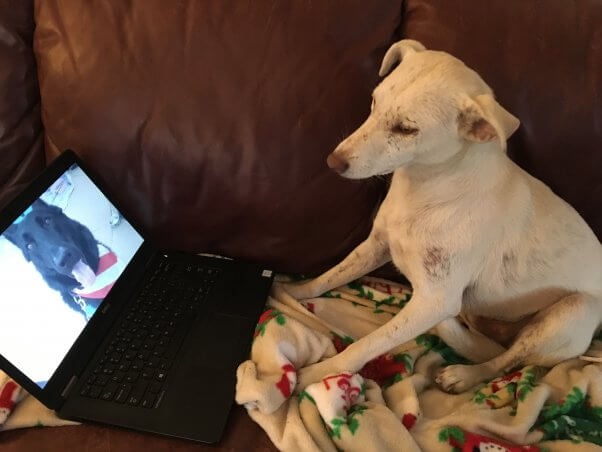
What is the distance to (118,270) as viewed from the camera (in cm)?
131

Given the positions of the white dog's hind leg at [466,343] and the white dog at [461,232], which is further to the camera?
the white dog's hind leg at [466,343]

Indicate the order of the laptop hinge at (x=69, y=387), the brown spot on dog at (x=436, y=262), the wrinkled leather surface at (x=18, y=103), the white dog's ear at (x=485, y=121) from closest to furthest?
the white dog's ear at (x=485, y=121) < the laptop hinge at (x=69, y=387) < the brown spot on dog at (x=436, y=262) < the wrinkled leather surface at (x=18, y=103)

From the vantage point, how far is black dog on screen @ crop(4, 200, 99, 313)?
3.59 ft

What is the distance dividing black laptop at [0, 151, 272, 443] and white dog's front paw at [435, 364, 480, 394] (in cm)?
45

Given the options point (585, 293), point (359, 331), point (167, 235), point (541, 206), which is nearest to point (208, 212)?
point (167, 235)

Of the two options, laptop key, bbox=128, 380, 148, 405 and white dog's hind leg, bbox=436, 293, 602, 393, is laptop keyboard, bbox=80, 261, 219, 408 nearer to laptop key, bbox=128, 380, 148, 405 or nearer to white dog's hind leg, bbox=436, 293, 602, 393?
laptop key, bbox=128, 380, 148, 405

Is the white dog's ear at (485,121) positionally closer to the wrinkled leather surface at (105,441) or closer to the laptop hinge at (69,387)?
the wrinkled leather surface at (105,441)

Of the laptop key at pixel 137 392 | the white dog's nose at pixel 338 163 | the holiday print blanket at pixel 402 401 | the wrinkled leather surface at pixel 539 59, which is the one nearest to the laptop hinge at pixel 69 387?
the laptop key at pixel 137 392

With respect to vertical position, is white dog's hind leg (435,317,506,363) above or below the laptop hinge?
below

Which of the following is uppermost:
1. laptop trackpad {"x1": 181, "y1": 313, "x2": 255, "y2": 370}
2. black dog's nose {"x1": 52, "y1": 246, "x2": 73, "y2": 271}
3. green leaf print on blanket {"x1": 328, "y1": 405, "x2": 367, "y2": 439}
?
black dog's nose {"x1": 52, "y1": 246, "x2": 73, "y2": 271}

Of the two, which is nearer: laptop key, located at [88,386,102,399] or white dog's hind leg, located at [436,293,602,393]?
laptop key, located at [88,386,102,399]

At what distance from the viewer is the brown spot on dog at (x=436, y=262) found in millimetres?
1189

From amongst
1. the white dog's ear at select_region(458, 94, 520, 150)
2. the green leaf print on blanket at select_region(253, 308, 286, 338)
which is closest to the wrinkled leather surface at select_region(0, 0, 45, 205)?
the green leaf print on blanket at select_region(253, 308, 286, 338)

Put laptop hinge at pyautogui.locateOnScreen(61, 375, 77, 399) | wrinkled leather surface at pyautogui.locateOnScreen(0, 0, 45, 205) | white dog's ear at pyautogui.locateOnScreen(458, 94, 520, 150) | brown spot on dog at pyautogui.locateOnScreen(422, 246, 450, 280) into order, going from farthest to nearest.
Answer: wrinkled leather surface at pyautogui.locateOnScreen(0, 0, 45, 205) → brown spot on dog at pyautogui.locateOnScreen(422, 246, 450, 280) → laptop hinge at pyautogui.locateOnScreen(61, 375, 77, 399) → white dog's ear at pyautogui.locateOnScreen(458, 94, 520, 150)
